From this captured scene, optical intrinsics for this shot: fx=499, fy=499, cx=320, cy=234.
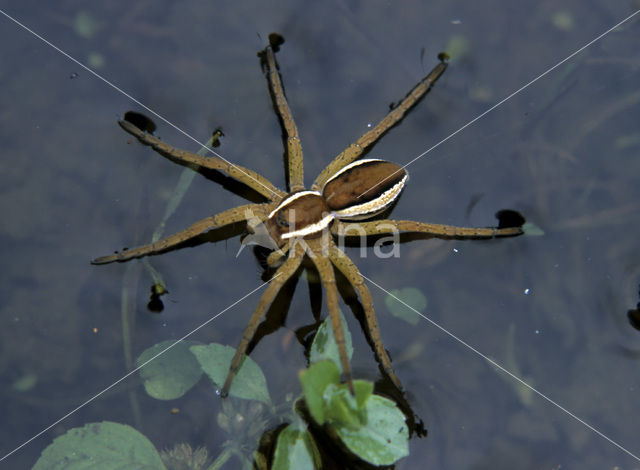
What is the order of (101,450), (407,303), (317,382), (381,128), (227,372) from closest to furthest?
(317,382) → (101,450) → (227,372) → (407,303) → (381,128)

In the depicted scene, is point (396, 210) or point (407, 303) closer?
point (407, 303)

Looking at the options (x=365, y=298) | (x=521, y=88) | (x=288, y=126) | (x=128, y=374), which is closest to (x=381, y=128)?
(x=288, y=126)

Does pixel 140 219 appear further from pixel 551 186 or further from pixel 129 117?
pixel 551 186

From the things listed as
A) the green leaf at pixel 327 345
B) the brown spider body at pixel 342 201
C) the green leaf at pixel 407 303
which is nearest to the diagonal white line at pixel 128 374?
the brown spider body at pixel 342 201

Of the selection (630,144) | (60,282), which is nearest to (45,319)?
(60,282)

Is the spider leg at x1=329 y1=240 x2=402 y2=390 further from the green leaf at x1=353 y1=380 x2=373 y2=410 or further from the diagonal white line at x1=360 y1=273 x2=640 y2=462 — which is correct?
the green leaf at x1=353 y1=380 x2=373 y2=410

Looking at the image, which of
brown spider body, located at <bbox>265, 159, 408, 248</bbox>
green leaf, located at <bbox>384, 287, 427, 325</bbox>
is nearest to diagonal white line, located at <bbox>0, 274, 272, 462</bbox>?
brown spider body, located at <bbox>265, 159, 408, 248</bbox>

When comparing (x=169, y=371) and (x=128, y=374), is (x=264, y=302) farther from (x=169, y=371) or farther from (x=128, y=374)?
(x=128, y=374)
